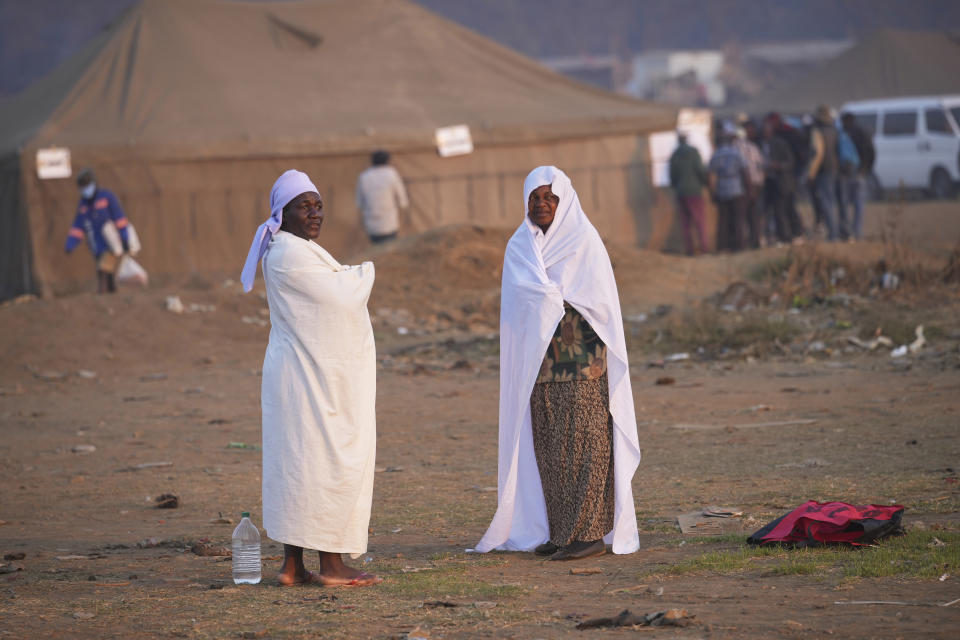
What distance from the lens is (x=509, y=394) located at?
5.50 metres

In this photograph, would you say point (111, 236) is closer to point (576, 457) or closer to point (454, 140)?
point (454, 140)

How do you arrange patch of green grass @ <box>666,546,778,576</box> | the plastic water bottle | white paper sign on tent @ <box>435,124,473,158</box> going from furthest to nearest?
white paper sign on tent @ <box>435,124,473,158</box> < the plastic water bottle < patch of green grass @ <box>666,546,778,576</box>

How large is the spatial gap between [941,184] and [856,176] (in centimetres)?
704

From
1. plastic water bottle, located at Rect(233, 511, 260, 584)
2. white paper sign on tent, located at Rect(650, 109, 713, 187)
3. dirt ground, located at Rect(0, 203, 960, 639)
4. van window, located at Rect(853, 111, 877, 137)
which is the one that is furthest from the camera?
van window, located at Rect(853, 111, 877, 137)

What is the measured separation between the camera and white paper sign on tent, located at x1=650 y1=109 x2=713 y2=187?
18.3m

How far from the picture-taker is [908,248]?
490 inches

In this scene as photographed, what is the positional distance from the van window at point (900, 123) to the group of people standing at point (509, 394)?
734 inches

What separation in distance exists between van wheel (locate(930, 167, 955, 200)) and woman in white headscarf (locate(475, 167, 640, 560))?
1876cm

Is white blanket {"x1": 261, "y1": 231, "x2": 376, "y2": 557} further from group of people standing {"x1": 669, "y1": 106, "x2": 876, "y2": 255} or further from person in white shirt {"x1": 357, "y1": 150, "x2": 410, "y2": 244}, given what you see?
group of people standing {"x1": 669, "y1": 106, "x2": 876, "y2": 255}

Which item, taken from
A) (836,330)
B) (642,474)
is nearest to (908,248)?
(836,330)

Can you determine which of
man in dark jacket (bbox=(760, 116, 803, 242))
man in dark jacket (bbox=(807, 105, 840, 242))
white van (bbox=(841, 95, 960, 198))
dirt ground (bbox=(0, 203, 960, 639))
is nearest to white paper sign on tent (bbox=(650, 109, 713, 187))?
man in dark jacket (bbox=(760, 116, 803, 242))

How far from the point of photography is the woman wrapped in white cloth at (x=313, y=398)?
4.75m

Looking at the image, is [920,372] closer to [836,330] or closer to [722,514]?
[836,330]

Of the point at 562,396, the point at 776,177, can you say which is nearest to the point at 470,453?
the point at 562,396
